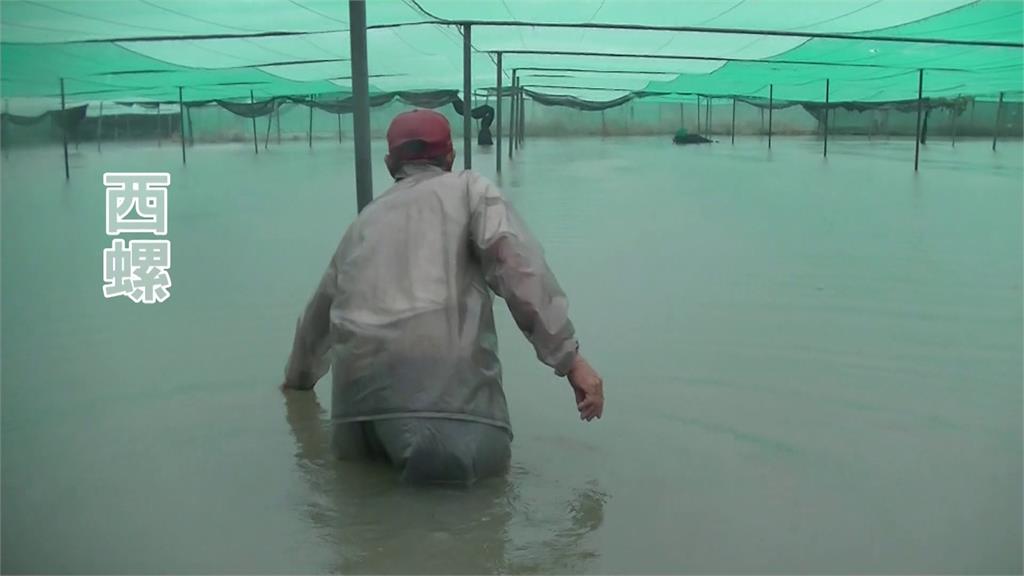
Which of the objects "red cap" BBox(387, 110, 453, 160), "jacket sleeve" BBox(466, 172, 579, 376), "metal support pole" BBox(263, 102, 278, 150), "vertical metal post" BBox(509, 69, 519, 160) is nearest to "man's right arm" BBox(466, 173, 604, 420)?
"jacket sleeve" BBox(466, 172, 579, 376)

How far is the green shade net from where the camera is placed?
646 cm

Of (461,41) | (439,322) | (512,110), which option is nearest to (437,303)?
(439,322)

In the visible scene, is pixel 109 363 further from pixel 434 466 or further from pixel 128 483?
pixel 434 466

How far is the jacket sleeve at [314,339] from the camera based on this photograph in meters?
2.67

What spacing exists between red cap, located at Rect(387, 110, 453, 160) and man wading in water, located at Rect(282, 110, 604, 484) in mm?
22

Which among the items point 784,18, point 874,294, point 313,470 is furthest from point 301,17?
point 313,470

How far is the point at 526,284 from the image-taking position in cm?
239

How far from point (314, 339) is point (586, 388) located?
2.82 feet

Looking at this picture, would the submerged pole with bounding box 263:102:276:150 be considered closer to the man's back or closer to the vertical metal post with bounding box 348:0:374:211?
the vertical metal post with bounding box 348:0:374:211

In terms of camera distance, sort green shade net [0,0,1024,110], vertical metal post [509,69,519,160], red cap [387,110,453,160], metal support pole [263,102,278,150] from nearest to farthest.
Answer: red cap [387,110,453,160], green shade net [0,0,1024,110], vertical metal post [509,69,519,160], metal support pole [263,102,278,150]

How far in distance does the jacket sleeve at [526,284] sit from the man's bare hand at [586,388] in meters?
0.03

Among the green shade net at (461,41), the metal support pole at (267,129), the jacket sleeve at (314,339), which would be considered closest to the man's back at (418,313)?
the jacket sleeve at (314,339)

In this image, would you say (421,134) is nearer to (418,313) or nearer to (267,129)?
(418,313)

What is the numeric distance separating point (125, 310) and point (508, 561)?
2.96 m
